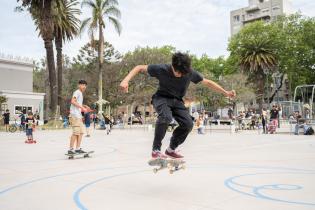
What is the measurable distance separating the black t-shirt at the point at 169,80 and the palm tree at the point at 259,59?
48.6m

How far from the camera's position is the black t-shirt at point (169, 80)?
5312 millimetres

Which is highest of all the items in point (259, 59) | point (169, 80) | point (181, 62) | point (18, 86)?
point (259, 59)

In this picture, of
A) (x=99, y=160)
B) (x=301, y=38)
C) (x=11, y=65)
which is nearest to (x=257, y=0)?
(x=301, y=38)

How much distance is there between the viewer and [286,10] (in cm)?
8712

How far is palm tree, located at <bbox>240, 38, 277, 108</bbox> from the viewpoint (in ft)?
172

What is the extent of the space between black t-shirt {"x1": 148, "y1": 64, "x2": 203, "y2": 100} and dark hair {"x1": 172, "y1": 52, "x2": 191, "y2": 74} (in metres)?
0.16

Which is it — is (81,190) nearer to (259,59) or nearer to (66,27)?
(66,27)

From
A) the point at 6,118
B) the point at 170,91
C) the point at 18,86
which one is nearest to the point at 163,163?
the point at 170,91

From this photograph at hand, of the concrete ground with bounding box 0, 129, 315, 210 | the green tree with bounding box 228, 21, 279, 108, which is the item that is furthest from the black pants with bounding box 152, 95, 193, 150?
the green tree with bounding box 228, 21, 279, 108

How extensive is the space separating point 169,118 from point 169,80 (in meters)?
0.57

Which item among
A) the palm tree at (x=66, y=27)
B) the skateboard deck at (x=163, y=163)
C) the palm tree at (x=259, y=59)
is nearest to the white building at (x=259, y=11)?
the palm tree at (x=259, y=59)

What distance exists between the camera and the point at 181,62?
514 cm

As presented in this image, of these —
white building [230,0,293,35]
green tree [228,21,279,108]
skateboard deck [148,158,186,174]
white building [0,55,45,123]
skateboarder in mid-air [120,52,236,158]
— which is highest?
white building [230,0,293,35]

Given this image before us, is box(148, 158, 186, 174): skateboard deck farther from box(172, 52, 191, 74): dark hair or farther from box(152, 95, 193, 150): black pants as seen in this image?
box(172, 52, 191, 74): dark hair
